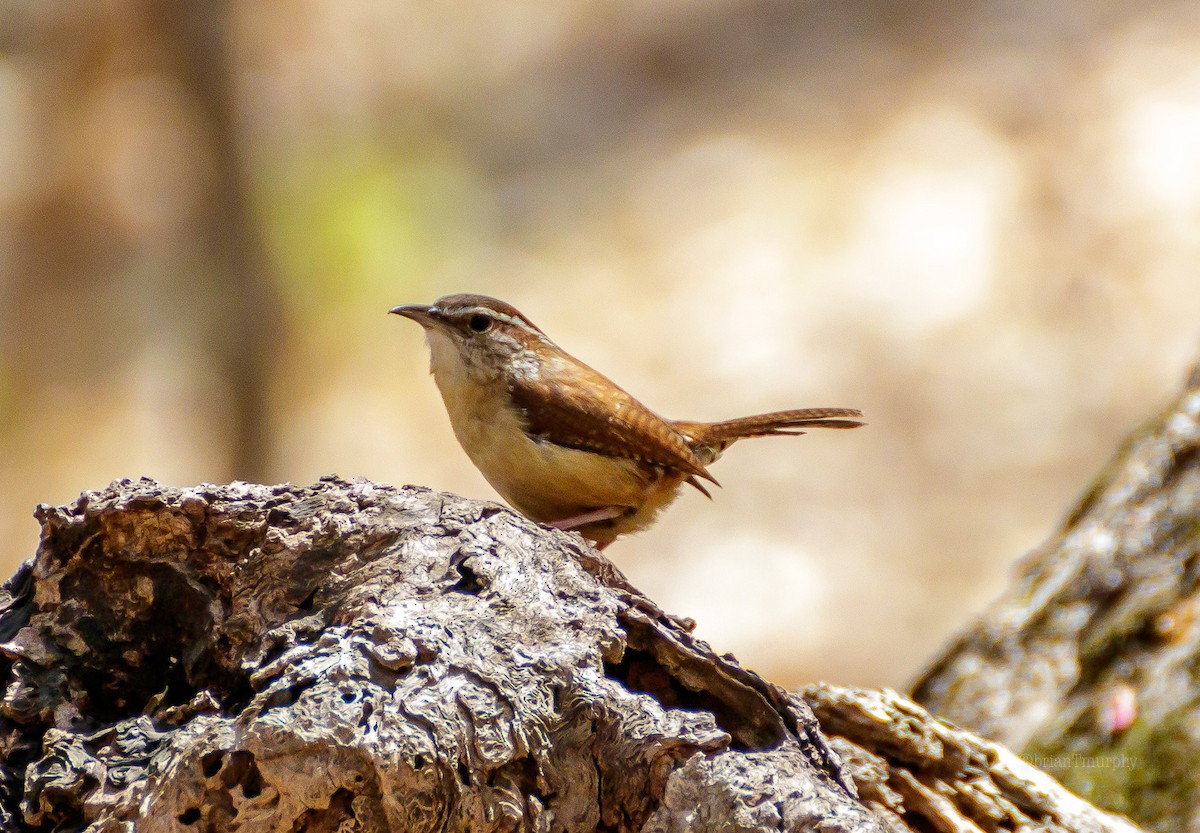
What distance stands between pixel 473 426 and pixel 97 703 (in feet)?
7.51

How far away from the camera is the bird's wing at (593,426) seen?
477 centimetres

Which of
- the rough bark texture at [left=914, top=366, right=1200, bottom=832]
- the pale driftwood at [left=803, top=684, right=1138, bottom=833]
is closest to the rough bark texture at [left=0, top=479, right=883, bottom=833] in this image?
the pale driftwood at [left=803, top=684, right=1138, bottom=833]

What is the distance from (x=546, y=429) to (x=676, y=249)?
26.5 ft

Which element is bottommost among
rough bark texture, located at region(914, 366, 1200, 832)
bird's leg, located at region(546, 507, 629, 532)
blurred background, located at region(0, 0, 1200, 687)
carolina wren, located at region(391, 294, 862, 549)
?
rough bark texture, located at region(914, 366, 1200, 832)

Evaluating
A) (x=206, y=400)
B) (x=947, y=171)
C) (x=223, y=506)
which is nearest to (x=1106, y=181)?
(x=947, y=171)

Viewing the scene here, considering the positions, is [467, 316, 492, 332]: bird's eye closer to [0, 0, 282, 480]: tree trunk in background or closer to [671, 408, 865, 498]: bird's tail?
[671, 408, 865, 498]: bird's tail

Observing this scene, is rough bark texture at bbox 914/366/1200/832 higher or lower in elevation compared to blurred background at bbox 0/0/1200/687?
lower

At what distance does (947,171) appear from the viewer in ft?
39.3

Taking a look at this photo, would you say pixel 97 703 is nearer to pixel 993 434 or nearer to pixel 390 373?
pixel 993 434

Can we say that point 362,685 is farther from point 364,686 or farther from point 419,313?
point 419,313

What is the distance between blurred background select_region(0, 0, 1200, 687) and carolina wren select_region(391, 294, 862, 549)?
3980 mm

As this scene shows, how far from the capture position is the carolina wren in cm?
467

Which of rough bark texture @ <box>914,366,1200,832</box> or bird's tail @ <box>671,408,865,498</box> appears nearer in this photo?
rough bark texture @ <box>914,366,1200,832</box>

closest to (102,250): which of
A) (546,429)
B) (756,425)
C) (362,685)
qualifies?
(756,425)
